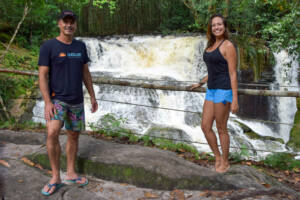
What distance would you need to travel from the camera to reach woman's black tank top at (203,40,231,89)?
3.01 metres

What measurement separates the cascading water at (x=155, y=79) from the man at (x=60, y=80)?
515cm

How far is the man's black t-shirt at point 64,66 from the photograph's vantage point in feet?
9.22

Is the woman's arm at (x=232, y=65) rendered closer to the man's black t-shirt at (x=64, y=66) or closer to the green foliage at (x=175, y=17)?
the man's black t-shirt at (x=64, y=66)

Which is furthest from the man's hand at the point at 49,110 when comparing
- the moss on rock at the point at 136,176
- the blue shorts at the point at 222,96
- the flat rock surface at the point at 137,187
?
the blue shorts at the point at 222,96

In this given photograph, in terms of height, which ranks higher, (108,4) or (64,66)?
(108,4)

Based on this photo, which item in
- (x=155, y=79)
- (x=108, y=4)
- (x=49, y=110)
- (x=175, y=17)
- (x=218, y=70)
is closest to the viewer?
(x=49, y=110)

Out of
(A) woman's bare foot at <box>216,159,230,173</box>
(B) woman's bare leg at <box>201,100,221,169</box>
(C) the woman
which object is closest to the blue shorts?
(C) the woman

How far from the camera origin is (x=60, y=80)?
9.50 ft

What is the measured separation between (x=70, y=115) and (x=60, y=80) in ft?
1.29

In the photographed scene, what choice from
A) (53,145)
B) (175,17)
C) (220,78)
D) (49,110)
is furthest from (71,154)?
(175,17)

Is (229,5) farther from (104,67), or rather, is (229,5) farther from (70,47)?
(70,47)

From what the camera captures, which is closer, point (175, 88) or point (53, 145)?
point (53, 145)

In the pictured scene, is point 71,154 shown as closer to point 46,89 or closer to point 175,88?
point 46,89

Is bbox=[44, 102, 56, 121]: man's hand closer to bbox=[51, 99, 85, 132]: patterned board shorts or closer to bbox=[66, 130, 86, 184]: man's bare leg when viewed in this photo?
bbox=[51, 99, 85, 132]: patterned board shorts
